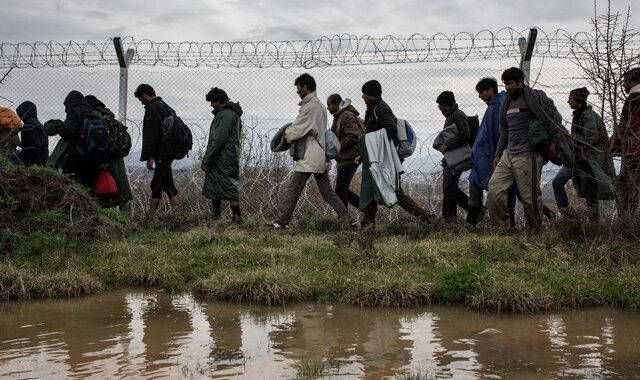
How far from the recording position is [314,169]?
32.0 feet

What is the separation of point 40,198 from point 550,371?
219 inches

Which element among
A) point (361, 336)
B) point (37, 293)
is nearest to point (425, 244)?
point (361, 336)

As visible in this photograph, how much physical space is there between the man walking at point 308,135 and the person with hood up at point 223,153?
75 cm

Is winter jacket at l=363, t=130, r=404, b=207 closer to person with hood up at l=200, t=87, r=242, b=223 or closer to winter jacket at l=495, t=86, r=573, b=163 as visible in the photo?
winter jacket at l=495, t=86, r=573, b=163

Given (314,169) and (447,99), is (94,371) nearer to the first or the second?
(314,169)

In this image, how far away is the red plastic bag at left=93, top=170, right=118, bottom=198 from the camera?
9852 mm

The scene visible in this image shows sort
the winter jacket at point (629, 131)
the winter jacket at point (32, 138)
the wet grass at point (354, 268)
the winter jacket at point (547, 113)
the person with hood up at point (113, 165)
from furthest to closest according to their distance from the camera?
the winter jacket at point (32, 138)
the person with hood up at point (113, 165)
the winter jacket at point (547, 113)
the winter jacket at point (629, 131)
the wet grass at point (354, 268)

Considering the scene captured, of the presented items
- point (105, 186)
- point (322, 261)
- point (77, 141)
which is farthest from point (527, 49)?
point (77, 141)

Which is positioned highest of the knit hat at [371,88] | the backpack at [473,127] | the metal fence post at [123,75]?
the metal fence post at [123,75]

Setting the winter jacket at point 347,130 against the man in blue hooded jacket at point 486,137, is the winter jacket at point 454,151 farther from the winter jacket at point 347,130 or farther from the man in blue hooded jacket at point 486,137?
the winter jacket at point 347,130

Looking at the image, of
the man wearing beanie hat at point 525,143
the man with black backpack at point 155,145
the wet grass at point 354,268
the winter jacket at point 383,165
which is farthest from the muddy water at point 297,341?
the man with black backpack at point 155,145

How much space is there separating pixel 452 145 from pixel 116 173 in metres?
4.01

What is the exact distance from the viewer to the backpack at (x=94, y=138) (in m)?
9.61

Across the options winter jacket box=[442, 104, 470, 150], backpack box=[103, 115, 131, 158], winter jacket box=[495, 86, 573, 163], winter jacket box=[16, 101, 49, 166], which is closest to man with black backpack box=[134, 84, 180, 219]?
backpack box=[103, 115, 131, 158]
